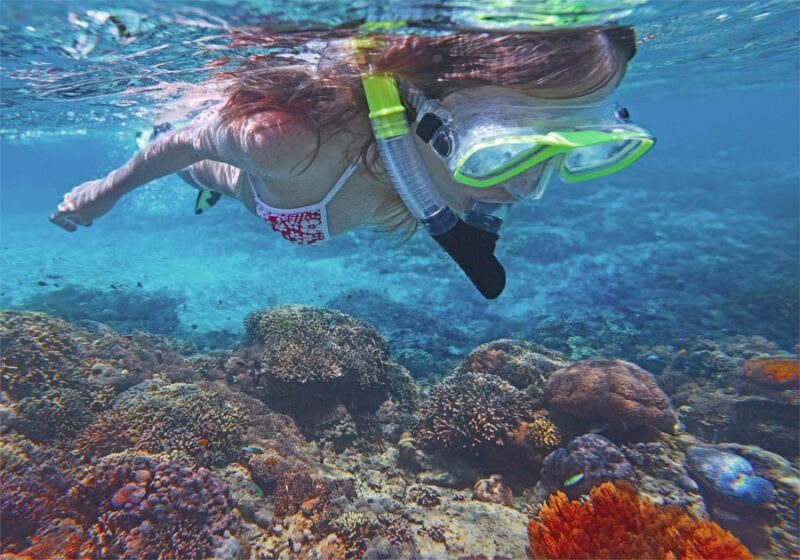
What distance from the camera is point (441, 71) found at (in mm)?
2139

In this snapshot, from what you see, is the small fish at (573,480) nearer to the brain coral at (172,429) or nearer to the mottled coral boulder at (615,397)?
the mottled coral boulder at (615,397)

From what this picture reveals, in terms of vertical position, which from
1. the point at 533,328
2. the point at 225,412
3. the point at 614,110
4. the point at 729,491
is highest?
the point at 614,110

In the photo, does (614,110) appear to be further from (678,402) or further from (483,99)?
(678,402)

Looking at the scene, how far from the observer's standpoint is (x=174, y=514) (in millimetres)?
4156

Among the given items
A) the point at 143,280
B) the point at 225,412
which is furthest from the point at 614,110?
the point at 143,280

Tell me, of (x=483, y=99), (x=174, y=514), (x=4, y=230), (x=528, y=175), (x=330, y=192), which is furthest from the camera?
(x=4, y=230)

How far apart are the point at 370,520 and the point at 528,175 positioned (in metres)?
4.06

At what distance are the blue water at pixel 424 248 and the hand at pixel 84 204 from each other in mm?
2467

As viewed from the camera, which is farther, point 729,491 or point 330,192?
point 729,491

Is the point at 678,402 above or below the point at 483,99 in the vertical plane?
below

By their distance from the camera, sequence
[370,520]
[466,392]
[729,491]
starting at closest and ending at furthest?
[370,520]
[729,491]
[466,392]

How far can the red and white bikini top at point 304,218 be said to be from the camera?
9.32 ft

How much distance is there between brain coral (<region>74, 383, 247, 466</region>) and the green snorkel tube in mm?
4723

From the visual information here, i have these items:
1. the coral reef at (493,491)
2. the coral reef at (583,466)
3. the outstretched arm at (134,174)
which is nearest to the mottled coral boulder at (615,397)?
the coral reef at (583,466)
